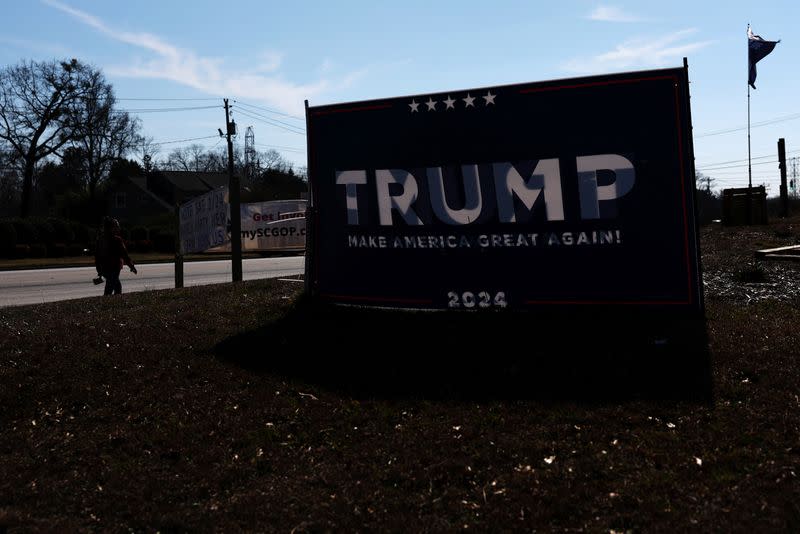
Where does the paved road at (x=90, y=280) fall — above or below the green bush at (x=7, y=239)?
below

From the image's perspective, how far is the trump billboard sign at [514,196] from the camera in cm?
747

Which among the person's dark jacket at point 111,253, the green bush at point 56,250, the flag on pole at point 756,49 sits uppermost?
the flag on pole at point 756,49

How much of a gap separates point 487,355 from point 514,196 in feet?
5.66

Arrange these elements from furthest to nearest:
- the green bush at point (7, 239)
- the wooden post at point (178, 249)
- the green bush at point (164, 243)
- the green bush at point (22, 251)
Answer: the green bush at point (164, 243)
the green bush at point (22, 251)
the green bush at point (7, 239)
the wooden post at point (178, 249)

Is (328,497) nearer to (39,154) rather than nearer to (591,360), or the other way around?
(591,360)

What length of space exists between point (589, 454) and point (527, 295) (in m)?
2.91

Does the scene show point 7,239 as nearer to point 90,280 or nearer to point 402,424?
point 90,280

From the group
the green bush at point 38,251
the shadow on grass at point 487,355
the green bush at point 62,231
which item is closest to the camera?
the shadow on grass at point 487,355

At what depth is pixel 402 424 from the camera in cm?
596

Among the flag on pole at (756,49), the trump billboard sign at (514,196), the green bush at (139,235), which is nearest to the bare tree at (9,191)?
the green bush at (139,235)

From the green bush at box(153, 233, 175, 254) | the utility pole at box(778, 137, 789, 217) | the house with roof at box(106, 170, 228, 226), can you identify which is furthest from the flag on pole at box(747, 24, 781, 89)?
the house with roof at box(106, 170, 228, 226)

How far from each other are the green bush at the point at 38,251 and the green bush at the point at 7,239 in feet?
2.90

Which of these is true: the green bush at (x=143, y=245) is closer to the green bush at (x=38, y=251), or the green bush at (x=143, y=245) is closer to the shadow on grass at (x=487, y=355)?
the green bush at (x=38, y=251)

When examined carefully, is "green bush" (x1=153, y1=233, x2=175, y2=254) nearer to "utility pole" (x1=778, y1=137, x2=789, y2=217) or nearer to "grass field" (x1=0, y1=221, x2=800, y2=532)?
"utility pole" (x1=778, y1=137, x2=789, y2=217)
